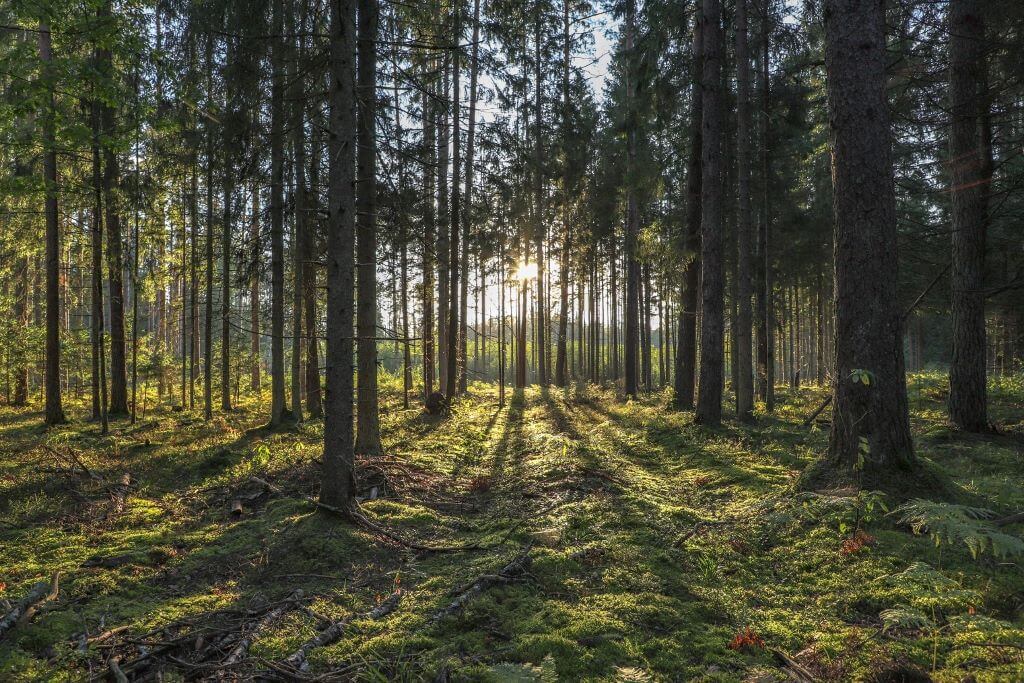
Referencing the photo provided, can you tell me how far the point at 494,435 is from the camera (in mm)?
13320

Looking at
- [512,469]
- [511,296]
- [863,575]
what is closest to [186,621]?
[863,575]

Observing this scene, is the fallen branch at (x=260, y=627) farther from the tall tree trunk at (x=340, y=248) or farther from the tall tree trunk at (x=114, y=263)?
the tall tree trunk at (x=114, y=263)

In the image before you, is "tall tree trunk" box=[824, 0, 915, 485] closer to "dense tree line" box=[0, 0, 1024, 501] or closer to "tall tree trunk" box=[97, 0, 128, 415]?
"dense tree line" box=[0, 0, 1024, 501]

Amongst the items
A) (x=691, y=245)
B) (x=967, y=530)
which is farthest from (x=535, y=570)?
(x=691, y=245)

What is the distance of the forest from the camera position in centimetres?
348

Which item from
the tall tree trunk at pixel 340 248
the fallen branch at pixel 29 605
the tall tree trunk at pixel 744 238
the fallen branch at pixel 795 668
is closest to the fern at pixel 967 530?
the fallen branch at pixel 795 668

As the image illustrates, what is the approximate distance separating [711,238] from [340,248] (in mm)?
8787

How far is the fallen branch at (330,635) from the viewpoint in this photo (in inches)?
129

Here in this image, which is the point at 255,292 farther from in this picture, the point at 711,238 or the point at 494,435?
the point at 711,238

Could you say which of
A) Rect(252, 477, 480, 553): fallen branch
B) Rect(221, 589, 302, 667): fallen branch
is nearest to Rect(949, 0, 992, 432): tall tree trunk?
Rect(252, 477, 480, 553): fallen branch

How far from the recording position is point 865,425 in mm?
5254

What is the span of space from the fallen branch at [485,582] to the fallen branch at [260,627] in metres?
1.28

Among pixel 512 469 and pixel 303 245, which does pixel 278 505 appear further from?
pixel 303 245

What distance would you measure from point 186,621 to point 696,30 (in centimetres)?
1647
